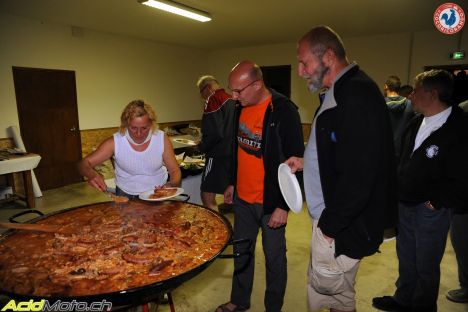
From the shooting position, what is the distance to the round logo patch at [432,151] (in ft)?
5.98

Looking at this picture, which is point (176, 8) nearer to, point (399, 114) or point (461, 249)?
point (399, 114)

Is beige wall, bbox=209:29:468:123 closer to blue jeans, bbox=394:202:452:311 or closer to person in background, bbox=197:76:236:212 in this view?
person in background, bbox=197:76:236:212

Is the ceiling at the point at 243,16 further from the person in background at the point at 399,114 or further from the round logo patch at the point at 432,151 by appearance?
the round logo patch at the point at 432,151

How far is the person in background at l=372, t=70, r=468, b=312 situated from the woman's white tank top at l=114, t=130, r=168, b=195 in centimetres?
162

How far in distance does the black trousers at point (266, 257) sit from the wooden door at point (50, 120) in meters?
4.86

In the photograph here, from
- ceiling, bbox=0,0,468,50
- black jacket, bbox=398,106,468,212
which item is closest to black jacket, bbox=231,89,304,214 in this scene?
black jacket, bbox=398,106,468,212

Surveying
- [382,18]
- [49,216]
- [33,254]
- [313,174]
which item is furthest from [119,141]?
[382,18]

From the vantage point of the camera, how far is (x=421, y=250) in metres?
1.94

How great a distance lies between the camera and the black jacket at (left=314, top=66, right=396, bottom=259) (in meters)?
1.19

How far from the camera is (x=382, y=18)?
5.05m

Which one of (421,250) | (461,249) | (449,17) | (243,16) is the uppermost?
(243,16)

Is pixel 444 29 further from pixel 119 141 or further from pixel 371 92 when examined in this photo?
pixel 119 141

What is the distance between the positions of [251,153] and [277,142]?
8.3 inches

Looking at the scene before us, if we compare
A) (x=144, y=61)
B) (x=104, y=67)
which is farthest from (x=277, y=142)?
(x=144, y=61)
